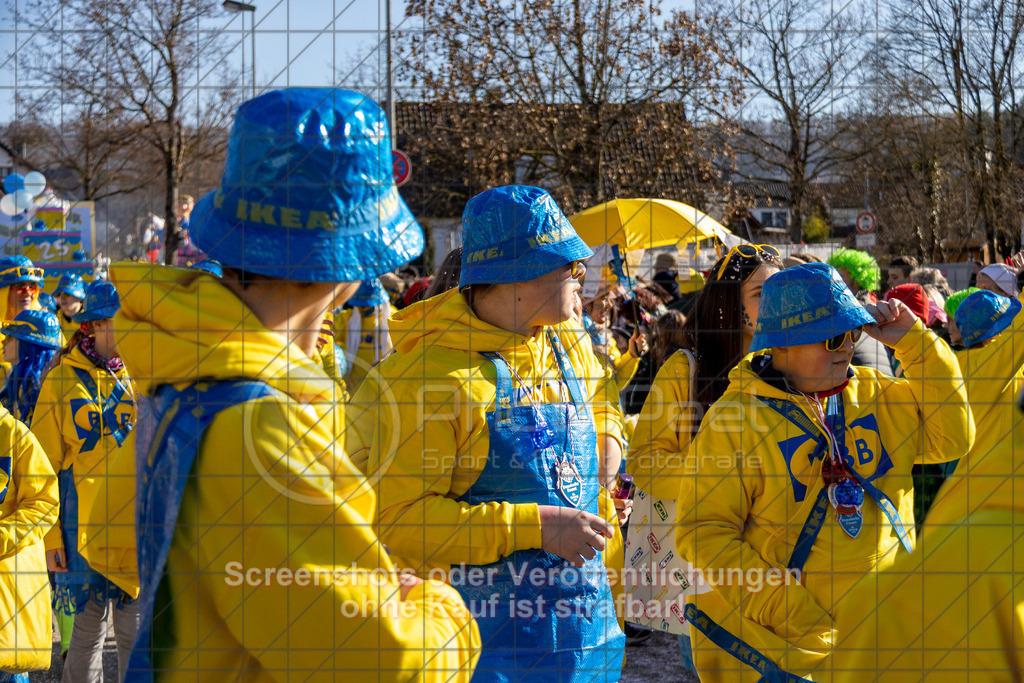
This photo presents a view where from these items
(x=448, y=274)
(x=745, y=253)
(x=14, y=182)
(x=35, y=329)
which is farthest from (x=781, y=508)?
(x=35, y=329)

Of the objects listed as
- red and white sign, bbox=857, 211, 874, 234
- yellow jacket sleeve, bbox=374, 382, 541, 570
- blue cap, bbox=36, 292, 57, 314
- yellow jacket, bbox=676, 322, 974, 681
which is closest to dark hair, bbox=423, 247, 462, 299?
yellow jacket sleeve, bbox=374, 382, 541, 570

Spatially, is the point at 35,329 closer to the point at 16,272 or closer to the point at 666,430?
the point at 16,272

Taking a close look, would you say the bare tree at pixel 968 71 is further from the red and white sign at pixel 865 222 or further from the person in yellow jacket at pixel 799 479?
the red and white sign at pixel 865 222

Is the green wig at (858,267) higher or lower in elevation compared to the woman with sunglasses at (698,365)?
higher

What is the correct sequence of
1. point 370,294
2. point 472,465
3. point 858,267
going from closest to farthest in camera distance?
point 472,465 < point 370,294 < point 858,267

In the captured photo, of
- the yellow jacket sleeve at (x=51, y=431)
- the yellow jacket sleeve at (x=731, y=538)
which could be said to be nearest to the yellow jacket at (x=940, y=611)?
the yellow jacket sleeve at (x=731, y=538)

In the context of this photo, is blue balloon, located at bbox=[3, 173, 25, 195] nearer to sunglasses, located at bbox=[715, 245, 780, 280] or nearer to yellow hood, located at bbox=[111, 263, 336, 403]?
yellow hood, located at bbox=[111, 263, 336, 403]

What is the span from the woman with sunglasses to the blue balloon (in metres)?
2.08

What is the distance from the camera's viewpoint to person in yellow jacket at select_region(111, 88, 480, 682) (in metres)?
1.27

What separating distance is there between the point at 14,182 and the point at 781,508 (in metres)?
2.07

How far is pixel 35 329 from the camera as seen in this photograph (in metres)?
4.37

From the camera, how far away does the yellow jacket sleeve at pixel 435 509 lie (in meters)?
2.10

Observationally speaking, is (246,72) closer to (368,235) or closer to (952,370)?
(368,235)

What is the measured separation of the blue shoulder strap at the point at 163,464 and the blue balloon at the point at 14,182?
115cm
